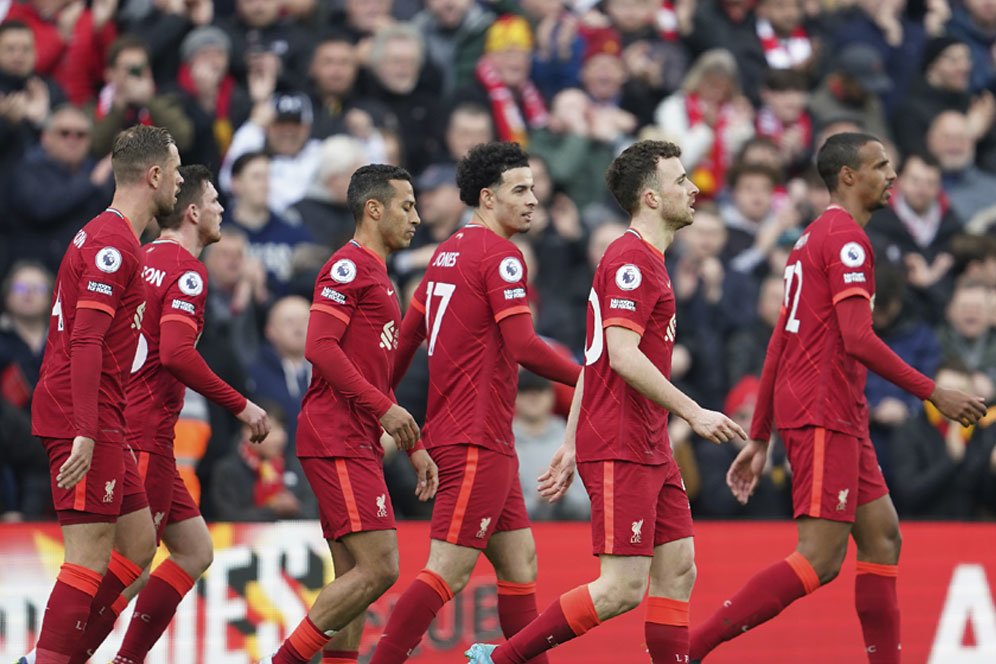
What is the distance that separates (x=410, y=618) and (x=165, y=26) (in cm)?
740

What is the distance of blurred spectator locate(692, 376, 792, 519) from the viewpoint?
43.1 ft

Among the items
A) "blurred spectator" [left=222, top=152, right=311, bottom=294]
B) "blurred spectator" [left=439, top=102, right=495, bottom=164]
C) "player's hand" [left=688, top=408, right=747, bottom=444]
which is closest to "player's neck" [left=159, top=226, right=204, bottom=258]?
"player's hand" [left=688, top=408, right=747, bottom=444]

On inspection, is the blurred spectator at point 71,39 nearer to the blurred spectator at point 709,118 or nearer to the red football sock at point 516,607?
the blurred spectator at point 709,118

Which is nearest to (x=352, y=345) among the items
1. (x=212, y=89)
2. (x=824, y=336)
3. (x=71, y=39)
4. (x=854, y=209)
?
(x=824, y=336)

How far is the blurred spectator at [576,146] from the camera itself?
15.6m

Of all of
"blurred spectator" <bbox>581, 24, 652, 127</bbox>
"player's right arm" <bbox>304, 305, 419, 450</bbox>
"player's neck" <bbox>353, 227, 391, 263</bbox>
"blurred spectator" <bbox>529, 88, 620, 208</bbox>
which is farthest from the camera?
"blurred spectator" <bbox>581, 24, 652, 127</bbox>

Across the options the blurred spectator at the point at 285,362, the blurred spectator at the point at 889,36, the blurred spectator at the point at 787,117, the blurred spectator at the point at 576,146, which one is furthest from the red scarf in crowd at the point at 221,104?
the blurred spectator at the point at 889,36

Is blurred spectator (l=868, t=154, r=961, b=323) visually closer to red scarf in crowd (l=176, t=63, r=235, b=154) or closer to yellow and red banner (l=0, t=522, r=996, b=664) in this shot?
yellow and red banner (l=0, t=522, r=996, b=664)

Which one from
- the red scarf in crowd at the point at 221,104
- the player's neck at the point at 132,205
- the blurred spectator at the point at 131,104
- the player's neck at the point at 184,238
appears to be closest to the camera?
the player's neck at the point at 132,205

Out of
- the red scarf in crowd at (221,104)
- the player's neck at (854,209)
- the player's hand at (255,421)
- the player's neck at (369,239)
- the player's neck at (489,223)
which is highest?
the red scarf in crowd at (221,104)

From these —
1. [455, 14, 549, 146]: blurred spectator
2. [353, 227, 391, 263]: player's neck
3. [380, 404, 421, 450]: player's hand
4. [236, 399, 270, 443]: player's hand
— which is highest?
[455, 14, 549, 146]: blurred spectator

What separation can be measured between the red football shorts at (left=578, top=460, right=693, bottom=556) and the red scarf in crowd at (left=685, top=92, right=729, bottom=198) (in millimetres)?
7611

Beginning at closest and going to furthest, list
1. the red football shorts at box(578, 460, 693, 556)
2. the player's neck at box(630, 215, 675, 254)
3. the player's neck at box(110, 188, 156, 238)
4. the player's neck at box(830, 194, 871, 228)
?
the red football shorts at box(578, 460, 693, 556) → the player's neck at box(110, 188, 156, 238) → the player's neck at box(630, 215, 675, 254) → the player's neck at box(830, 194, 871, 228)

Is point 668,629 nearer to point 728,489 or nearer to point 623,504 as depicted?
point 623,504
